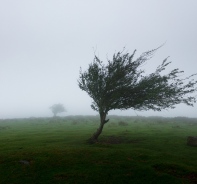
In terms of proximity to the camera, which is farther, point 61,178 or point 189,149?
point 189,149

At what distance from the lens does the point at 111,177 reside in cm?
1841

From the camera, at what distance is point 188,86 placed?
35.7 meters

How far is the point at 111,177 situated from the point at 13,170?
31.1ft

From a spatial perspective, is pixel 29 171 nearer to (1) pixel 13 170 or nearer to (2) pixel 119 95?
(1) pixel 13 170

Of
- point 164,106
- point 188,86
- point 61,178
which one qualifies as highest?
point 188,86

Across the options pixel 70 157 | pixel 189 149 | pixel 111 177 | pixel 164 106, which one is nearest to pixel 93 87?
pixel 164 106

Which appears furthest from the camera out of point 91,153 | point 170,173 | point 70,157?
point 91,153

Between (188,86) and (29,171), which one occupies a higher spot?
(188,86)

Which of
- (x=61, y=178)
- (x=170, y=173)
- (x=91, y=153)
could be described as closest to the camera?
(x=61, y=178)

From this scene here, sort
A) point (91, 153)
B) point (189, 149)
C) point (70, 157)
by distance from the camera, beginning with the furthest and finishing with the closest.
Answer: point (189, 149) → point (91, 153) → point (70, 157)

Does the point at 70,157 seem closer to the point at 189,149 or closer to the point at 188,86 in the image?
the point at 189,149

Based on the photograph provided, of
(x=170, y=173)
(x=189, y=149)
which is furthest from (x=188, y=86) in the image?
(x=170, y=173)

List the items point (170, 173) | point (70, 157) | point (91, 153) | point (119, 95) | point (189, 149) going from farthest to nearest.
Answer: point (119, 95) < point (189, 149) < point (91, 153) < point (70, 157) < point (170, 173)

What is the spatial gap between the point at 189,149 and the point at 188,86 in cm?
1100
